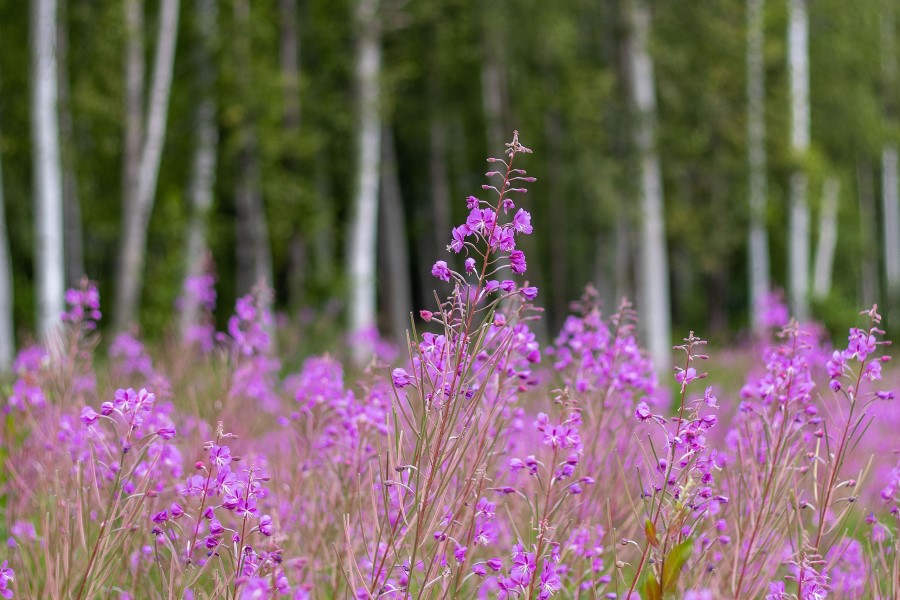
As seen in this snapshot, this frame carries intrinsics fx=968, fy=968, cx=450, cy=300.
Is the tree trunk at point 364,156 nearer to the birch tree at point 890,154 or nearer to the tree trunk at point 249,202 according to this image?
the tree trunk at point 249,202

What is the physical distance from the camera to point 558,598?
2.85 m

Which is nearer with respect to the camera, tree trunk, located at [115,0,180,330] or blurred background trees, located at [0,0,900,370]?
tree trunk, located at [115,0,180,330]

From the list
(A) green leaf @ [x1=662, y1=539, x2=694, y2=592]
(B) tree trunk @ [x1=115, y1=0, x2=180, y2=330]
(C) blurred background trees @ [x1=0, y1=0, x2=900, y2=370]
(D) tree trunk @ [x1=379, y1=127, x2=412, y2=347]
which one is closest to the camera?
(A) green leaf @ [x1=662, y1=539, x2=694, y2=592]

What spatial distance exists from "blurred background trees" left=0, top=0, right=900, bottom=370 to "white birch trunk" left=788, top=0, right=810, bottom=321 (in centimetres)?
5

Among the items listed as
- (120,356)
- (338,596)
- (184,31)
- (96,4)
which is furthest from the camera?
(184,31)

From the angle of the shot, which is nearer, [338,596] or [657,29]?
[338,596]

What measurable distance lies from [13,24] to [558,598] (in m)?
14.8

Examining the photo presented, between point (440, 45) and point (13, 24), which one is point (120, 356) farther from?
point (440, 45)

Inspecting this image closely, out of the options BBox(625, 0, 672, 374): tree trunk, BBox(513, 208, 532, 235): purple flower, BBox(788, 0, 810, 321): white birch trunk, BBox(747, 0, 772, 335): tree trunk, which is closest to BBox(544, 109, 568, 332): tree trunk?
BBox(747, 0, 772, 335): tree trunk

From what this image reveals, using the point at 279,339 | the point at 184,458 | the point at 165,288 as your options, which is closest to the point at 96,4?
the point at 165,288

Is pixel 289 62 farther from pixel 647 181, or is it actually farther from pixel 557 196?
pixel 557 196

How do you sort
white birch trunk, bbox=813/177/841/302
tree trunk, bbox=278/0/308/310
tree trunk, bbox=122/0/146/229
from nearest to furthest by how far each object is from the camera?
tree trunk, bbox=122/0/146/229 → tree trunk, bbox=278/0/308/310 → white birch trunk, bbox=813/177/841/302

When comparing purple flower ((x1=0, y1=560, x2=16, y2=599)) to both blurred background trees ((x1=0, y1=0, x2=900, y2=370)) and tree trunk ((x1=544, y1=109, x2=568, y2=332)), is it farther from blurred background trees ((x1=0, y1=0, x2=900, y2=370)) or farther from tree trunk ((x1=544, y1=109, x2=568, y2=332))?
tree trunk ((x1=544, y1=109, x2=568, y2=332))

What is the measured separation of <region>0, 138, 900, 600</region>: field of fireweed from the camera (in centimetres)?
222
